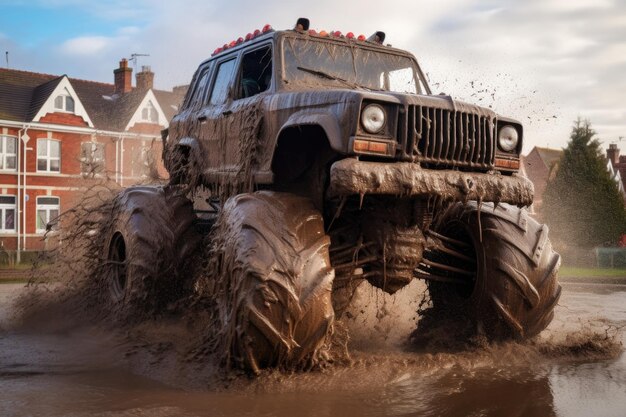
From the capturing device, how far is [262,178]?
22.6 feet

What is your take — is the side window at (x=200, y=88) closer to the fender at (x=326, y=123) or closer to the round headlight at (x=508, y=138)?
the fender at (x=326, y=123)

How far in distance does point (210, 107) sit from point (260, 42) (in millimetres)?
1099

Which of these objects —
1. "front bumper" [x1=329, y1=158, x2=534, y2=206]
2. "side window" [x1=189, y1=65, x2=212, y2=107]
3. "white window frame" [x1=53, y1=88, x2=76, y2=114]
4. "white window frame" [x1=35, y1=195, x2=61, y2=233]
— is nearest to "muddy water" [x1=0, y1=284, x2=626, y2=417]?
"front bumper" [x1=329, y1=158, x2=534, y2=206]

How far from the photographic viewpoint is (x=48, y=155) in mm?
39594

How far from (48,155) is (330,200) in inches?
1413

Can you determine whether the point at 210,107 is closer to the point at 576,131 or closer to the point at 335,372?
the point at 335,372

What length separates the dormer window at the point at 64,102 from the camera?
40156 millimetres

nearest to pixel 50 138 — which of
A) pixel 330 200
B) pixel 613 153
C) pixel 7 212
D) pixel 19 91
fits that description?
pixel 19 91

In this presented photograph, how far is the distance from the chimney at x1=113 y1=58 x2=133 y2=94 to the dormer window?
429cm

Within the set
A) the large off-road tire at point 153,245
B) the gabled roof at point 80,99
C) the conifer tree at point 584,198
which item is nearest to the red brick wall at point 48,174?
the gabled roof at point 80,99

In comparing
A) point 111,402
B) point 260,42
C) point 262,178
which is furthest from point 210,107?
point 111,402

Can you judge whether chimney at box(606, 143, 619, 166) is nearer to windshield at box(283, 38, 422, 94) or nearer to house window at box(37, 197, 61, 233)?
house window at box(37, 197, 61, 233)

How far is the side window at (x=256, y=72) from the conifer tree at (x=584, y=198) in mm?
31400

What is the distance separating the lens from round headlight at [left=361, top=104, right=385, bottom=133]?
235 inches
